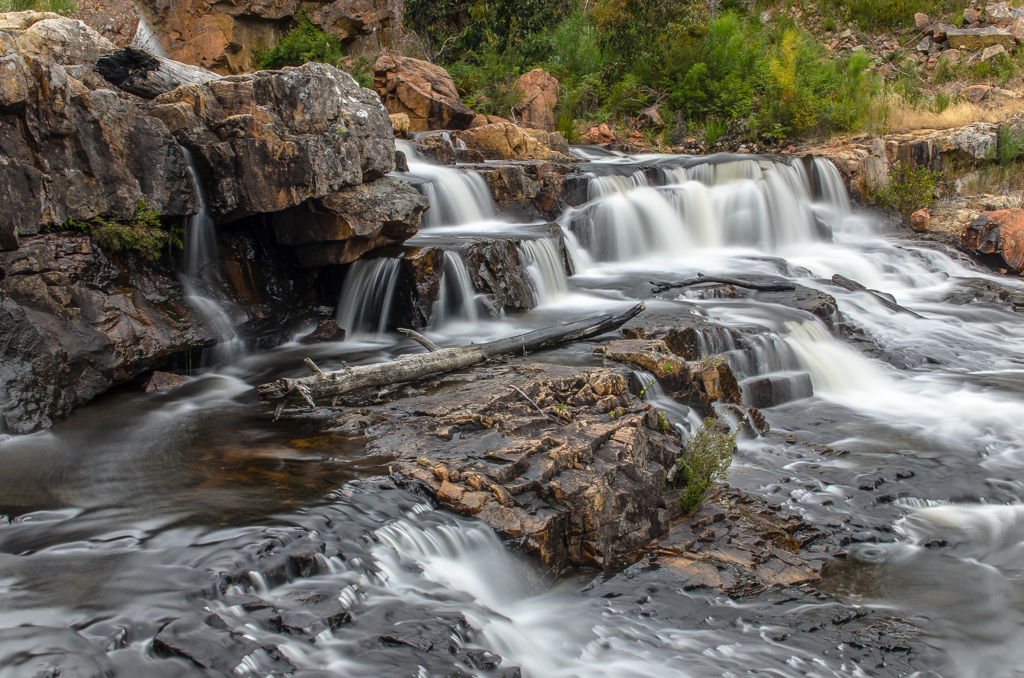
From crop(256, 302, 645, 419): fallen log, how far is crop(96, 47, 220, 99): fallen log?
395 cm

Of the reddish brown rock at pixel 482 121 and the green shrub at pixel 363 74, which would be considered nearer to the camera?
the reddish brown rock at pixel 482 121

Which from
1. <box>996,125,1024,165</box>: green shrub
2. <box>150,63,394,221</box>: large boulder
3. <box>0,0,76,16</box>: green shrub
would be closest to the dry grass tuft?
<box>996,125,1024,165</box>: green shrub

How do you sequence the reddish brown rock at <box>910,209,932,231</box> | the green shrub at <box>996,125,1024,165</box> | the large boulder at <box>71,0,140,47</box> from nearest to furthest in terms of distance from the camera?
the reddish brown rock at <box>910,209,932,231</box>
the green shrub at <box>996,125,1024,165</box>
the large boulder at <box>71,0,140,47</box>

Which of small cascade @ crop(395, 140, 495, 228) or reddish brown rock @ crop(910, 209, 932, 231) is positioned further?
reddish brown rock @ crop(910, 209, 932, 231)

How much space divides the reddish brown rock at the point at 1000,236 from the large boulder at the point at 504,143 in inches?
315

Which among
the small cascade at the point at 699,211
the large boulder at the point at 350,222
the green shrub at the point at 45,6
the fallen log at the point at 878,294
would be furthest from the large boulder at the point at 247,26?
the fallen log at the point at 878,294

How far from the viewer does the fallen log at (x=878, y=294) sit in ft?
34.9

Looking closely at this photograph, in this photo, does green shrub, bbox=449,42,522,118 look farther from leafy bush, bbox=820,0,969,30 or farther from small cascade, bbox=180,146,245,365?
small cascade, bbox=180,146,245,365

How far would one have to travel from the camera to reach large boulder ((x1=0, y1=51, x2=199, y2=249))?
6.22 metres

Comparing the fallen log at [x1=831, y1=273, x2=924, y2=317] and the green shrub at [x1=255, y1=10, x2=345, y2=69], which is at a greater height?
the green shrub at [x1=255, y1=10, x2=345, y2=69]

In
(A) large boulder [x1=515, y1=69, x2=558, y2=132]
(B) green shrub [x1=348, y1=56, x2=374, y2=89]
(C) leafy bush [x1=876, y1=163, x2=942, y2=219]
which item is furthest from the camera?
(A) large boulder [x1=515, y1=69, x2=558, y2=132]

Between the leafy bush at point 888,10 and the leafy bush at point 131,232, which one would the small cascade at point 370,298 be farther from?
the leafy bush at point 888,10

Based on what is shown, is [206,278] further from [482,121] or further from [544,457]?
[482,121]

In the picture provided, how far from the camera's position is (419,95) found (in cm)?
1614
